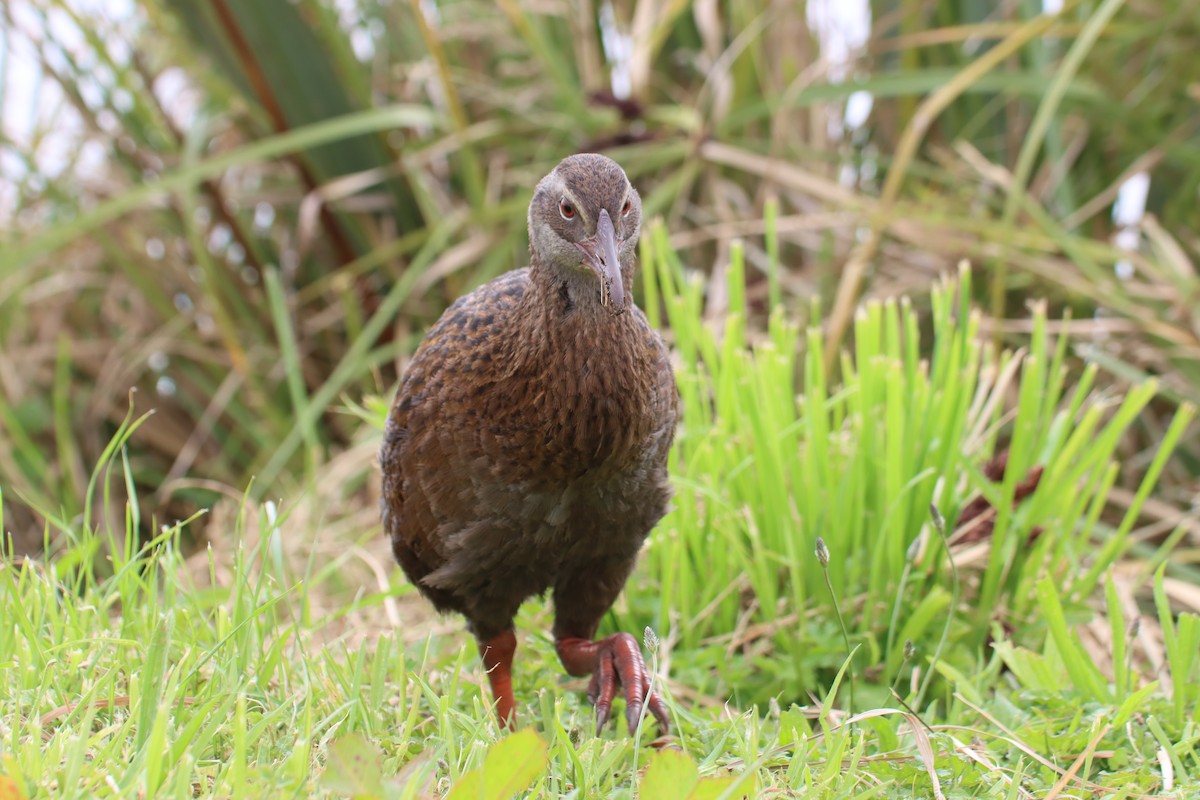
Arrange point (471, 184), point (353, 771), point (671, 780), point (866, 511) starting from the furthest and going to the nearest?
1. point (471, 184)
2. point (866, 511)
3. point (671, 780)
4. point (353, 771)

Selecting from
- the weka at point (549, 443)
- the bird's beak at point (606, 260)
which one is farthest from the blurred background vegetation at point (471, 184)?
the bird's beak at point (606, 260)

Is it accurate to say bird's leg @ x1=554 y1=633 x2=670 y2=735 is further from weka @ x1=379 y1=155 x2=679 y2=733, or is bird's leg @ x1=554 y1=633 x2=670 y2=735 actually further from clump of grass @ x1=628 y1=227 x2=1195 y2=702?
clump of grass @ x1=628 y1=227 x2=1195 y2=702

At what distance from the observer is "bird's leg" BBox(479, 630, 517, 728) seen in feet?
8.27

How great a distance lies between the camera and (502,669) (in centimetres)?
261

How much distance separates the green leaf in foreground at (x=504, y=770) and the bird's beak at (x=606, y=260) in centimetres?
82

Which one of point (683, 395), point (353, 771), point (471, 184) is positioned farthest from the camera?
point (471, 184)

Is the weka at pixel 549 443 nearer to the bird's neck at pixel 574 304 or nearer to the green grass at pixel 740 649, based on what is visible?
the bird's neck at pixel 574 304

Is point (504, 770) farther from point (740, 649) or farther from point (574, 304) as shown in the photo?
point (740, 649)

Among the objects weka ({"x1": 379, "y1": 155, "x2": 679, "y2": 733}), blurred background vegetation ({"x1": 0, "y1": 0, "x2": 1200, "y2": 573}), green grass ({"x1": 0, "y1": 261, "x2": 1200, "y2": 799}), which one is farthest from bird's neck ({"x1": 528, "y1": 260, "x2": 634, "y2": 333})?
blurred background vegetation ({"x1": 0, "y1": 0, "x2": 1200, "y2": 573})

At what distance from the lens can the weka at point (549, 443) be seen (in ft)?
7.51

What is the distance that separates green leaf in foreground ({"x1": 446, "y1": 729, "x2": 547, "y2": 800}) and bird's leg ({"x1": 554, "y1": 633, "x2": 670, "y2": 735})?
0.69 meters

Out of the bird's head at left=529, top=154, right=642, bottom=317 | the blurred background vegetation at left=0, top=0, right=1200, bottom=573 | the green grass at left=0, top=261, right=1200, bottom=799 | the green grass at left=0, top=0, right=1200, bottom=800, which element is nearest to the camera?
the green grass at left=0, top=261, right=1200, bottom=799

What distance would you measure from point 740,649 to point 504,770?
59.4 inches

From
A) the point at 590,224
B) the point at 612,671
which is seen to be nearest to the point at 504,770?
the point at 612,671
